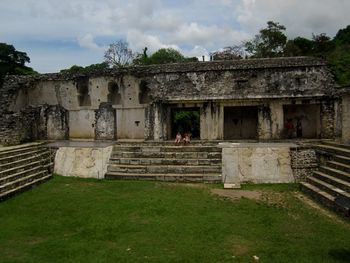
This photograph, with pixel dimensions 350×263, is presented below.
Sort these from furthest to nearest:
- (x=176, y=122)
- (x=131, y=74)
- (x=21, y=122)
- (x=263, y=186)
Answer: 1. (x=176, y=122)
2. (x=131, y=74)
3. (x=21, y=122)
4. (x=263, y=186)

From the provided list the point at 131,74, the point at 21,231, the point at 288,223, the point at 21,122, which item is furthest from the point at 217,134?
the point at 21,231

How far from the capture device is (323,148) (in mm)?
12609

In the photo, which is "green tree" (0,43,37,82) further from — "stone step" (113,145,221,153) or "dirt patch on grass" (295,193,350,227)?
"dirt patch on grass" (295,193,350,227)

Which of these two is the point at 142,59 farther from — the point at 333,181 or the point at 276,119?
the point at 333,181

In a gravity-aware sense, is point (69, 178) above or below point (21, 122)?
below

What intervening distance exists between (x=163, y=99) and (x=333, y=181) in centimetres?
968

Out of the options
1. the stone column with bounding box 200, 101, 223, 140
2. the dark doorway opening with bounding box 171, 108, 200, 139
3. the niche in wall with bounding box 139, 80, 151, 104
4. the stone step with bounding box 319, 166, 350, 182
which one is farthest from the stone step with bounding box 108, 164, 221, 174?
the dark doorway opening with bounding box 171, 108, 200, 139

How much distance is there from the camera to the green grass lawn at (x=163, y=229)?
6.47 m

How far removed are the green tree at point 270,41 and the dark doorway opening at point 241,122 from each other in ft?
53.7

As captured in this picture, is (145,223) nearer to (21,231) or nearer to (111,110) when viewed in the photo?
(21,231)

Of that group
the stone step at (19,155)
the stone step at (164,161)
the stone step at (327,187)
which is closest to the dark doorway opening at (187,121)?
the stone step at (164,161)

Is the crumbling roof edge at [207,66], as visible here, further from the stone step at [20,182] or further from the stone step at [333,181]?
the stone step at [20,182]

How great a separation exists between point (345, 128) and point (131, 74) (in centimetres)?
1047

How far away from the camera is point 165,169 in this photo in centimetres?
1323
